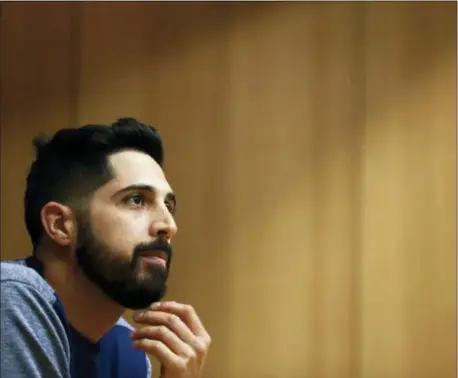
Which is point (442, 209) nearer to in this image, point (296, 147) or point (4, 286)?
point (296, 147)

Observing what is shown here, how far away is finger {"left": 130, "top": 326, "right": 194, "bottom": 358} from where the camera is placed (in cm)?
82

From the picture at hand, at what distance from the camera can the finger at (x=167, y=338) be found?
819 mm

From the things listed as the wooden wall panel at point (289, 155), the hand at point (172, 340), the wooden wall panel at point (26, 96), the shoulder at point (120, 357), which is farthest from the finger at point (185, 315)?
the wooden wall panel at point (26, 96)

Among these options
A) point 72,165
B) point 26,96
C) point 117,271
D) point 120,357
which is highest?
point 26,96

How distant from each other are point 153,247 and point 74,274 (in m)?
0.10

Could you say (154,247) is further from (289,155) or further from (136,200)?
(289,155)

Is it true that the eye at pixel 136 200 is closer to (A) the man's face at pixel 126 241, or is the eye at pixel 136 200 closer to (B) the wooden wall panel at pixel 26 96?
(A) the man's face at pixel 126 241

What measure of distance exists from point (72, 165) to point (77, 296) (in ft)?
0.53

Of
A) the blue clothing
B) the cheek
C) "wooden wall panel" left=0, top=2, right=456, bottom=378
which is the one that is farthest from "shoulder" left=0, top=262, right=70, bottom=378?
"wooden wall panel" left=0, top=2, right=456, bottom=378

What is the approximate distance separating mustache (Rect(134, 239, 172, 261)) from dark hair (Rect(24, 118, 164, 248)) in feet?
0.29

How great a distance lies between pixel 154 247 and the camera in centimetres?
82

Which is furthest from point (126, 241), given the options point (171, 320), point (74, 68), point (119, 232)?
point (74, 68)

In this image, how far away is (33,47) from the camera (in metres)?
1.31

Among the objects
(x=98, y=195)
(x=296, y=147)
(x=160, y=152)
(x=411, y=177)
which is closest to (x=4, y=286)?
(x=98, y=195)
